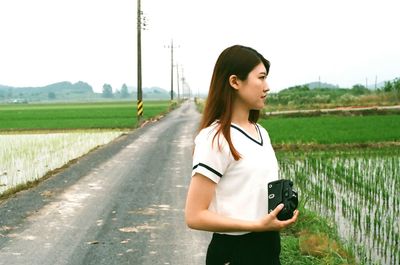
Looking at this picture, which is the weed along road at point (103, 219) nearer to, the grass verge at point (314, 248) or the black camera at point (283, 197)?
the grass verge at point (314, 248)

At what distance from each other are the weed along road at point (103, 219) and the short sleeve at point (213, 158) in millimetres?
3334

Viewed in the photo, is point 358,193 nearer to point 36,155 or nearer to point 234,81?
point 234,81

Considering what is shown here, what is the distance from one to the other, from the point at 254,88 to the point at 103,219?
506cm

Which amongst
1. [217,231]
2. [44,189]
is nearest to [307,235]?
[217,231]

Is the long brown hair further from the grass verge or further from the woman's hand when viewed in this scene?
the grass verge

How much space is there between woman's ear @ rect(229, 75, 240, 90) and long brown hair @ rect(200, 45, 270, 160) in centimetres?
1

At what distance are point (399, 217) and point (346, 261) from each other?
2580 millimetres

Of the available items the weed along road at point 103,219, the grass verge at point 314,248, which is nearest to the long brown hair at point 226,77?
the grass verge at point 314,248

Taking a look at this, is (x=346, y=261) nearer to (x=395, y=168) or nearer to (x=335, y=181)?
(x=335, y=181)

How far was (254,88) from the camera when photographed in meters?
1.66

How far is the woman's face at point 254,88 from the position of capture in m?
1.66

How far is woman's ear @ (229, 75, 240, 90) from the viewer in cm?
165

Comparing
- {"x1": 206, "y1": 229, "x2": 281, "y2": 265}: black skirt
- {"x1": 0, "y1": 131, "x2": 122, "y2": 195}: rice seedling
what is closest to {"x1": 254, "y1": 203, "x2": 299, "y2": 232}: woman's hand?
{"x1": 206, "y1": 229, "x2": 281, "y2": 265}: black skirt

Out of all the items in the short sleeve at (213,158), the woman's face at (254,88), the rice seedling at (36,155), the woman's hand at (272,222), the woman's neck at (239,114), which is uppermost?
the woman's face at (254,88)
